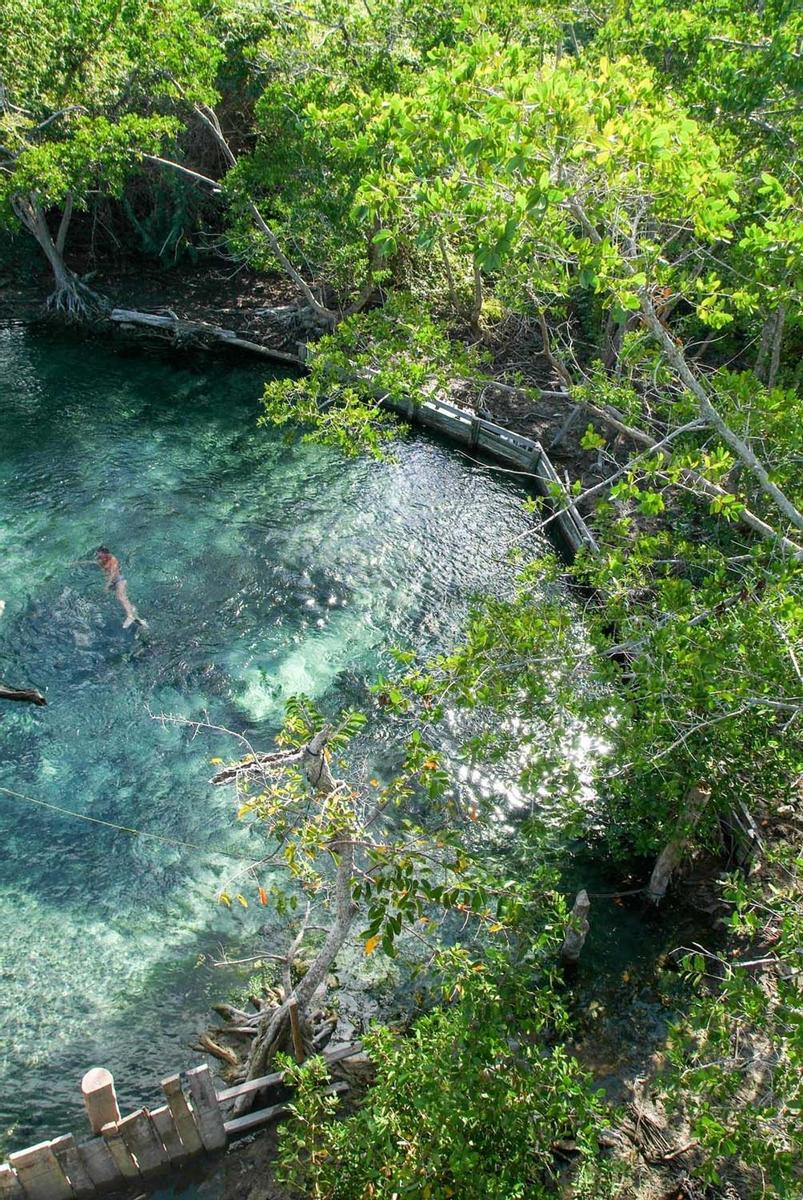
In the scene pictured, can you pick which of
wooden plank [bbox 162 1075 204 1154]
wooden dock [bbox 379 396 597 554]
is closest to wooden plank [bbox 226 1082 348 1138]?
wooden plank [bbox 162 1075 204 1154]

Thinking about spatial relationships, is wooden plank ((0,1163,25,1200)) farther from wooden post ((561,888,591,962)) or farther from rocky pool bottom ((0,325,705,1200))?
wooden post ((561,888,591,962))

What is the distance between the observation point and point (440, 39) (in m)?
15.2

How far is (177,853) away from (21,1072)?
8.40 feet

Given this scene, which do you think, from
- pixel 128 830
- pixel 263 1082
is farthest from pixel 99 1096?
pixel 128 830

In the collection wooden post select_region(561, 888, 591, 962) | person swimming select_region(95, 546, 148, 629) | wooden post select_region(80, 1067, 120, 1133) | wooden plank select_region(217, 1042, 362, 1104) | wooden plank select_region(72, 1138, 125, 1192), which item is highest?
wooden post select_region(561, 888, 591, 962)

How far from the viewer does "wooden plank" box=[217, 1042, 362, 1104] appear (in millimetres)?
6602

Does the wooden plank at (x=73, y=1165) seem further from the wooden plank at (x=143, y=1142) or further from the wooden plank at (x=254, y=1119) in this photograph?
the wooden plank at (x=254, y=1119)

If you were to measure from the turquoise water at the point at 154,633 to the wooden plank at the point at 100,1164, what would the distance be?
82 centimetres

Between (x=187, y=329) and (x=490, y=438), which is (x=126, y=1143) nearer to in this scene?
(x=490, y=438)

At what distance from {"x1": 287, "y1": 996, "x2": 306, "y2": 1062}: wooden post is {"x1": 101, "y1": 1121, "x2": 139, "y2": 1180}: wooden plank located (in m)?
1.43

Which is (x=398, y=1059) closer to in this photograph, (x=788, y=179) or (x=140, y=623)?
(x=140, y=623)

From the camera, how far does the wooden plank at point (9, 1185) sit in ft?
18.8

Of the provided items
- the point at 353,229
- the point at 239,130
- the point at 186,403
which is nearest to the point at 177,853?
the point at 186,403

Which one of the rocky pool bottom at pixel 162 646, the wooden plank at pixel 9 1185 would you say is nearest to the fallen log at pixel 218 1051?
the rocky pool bottom at pixel 162 646
